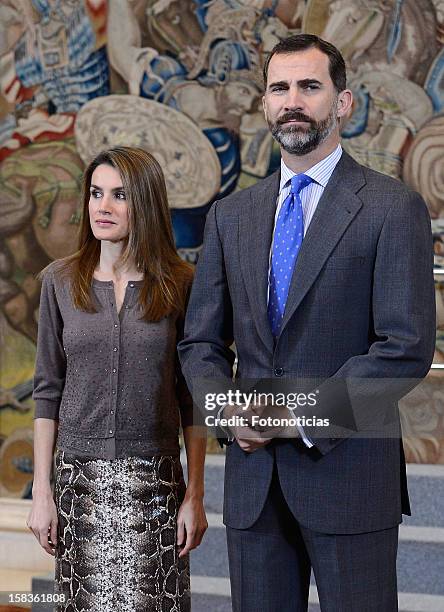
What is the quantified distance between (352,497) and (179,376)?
706 mm

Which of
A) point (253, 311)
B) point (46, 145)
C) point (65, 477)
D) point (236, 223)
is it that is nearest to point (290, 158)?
point (236, 223)

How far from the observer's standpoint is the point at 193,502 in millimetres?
2746

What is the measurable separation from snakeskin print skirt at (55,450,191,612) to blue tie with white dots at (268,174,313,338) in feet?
2.15

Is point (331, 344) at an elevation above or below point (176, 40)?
below

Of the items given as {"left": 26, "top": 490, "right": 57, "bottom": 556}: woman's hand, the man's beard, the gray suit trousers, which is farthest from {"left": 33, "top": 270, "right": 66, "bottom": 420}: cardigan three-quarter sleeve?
the man's beard

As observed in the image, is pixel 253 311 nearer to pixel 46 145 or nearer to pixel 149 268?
pixel 149 268

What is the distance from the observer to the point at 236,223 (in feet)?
8.11

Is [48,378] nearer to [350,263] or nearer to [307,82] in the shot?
[350,263]

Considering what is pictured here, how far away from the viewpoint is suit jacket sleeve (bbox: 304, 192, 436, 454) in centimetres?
218

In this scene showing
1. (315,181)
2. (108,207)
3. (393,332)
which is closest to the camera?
(393,332)

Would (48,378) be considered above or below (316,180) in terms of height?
below

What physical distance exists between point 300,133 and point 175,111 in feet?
9.47

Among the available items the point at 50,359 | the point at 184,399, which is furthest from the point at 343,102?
the point at 50,359

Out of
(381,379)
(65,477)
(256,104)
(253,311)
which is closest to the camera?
(381,379)
